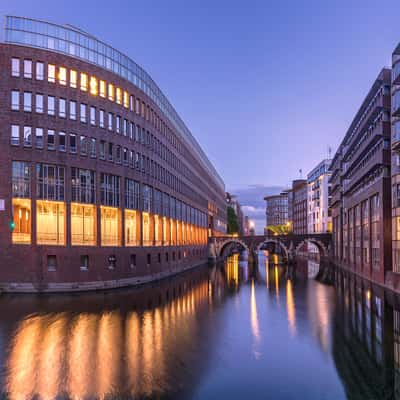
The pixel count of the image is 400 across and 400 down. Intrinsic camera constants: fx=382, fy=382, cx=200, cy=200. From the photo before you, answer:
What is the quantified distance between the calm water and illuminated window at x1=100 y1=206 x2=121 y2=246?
10.4 m

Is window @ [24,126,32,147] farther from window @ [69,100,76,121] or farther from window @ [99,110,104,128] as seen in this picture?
window @ [99,110,104,128]

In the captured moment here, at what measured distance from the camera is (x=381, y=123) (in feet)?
155

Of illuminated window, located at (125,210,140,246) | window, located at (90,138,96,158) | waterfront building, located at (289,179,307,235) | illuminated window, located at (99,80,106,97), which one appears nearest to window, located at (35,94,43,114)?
window, located at (90,138,96,158)

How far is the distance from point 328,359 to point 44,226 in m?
34.2

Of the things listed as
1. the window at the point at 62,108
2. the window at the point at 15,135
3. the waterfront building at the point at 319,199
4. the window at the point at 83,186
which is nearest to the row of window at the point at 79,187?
the window at the point at 83,186

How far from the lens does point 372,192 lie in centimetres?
5250

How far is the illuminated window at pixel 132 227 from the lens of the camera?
5253cm

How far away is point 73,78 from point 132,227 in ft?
68.6

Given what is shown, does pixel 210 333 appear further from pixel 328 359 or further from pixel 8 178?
pixel 8 178

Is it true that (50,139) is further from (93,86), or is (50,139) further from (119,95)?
(119,95)

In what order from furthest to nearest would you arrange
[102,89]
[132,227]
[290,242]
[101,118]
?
1. [290,242]
2. [132,227]
3. [102,89]
4. [101,118]

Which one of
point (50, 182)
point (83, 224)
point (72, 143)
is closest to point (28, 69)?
point (72, 143)

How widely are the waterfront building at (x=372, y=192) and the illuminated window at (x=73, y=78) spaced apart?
37701 millimetres

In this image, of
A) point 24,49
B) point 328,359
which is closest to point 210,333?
point 328,359
